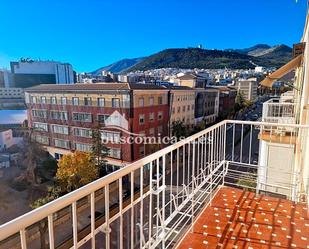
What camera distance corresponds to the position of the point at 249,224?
161cm

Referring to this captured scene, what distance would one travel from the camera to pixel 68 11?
25625 mm

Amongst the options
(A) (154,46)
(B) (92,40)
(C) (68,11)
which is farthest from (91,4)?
(A) (154,46)

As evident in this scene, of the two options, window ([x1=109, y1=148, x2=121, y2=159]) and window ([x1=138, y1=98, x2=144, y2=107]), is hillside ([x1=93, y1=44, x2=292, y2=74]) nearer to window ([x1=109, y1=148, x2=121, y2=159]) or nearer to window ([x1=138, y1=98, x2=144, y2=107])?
window ([x1=138, y1=98, x2=144, y2=107])

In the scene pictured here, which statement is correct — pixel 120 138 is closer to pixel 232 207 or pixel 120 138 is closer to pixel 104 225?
pixel 232 207

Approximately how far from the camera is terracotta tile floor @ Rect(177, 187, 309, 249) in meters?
1.43

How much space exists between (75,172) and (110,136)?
2.93m

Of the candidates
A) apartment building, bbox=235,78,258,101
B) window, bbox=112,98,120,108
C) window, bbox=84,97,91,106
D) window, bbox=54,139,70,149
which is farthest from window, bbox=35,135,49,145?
apartment building, bbox=235,78,258,101

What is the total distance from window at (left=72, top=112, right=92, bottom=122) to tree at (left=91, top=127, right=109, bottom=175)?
930 mm

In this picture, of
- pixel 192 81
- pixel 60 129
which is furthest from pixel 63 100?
pixel 192 81

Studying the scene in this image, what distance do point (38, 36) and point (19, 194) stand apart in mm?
21824

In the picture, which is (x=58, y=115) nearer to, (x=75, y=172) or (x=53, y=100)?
(x=53, y=100)

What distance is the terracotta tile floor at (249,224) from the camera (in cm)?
143

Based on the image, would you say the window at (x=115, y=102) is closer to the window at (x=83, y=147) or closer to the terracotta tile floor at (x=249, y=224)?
the window at (x=83, y=147)

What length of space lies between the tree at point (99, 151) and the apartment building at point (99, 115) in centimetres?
33
